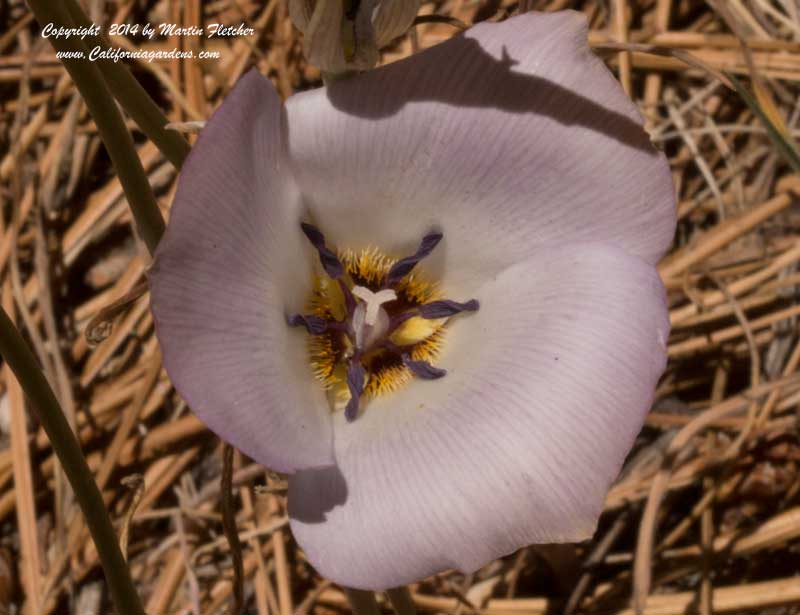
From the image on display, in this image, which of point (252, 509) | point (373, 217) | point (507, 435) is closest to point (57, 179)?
point (252, 509)

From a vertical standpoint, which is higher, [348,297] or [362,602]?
[348,297]

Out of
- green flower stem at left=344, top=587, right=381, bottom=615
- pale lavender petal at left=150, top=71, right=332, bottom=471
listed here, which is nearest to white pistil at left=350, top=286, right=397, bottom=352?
pale lavender petal at left=150, top=71, right=332, bottom=471

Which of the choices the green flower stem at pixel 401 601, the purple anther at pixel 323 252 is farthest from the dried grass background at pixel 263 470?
the purple anther at pixel 323 252

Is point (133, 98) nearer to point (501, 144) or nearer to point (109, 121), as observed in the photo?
point (109, 121)

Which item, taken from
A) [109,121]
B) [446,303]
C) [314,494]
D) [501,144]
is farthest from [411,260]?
[109,121]

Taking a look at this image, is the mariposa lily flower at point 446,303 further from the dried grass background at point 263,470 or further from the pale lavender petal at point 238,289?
the dried grass background at point 263,470
